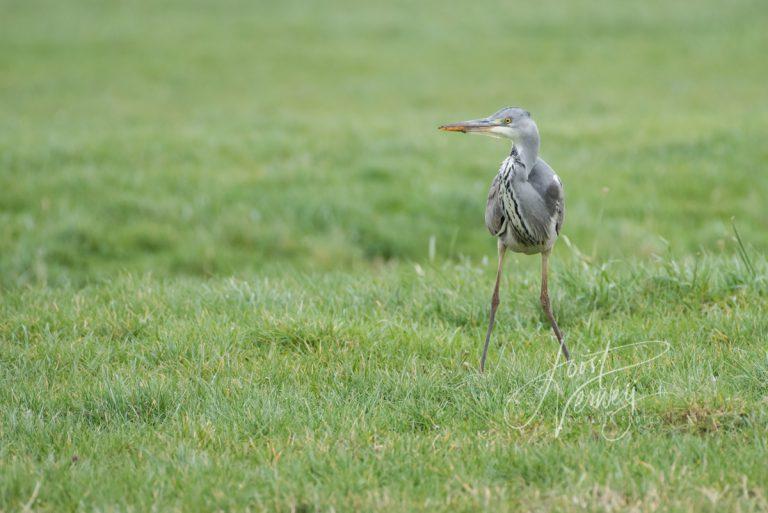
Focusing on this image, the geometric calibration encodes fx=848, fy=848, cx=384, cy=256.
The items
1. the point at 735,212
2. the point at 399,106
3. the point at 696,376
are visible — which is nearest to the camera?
the point at 696,376

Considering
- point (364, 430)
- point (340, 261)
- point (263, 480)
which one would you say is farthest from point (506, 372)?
point (340, 261)

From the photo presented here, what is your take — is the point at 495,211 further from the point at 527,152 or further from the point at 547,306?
the point at 547,306

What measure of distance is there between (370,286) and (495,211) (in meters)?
1.68

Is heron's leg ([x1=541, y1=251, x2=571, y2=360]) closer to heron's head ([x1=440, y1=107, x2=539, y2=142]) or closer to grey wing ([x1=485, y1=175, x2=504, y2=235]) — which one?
grey wing ([x1=485, y1=175, x2=504, y2=235])

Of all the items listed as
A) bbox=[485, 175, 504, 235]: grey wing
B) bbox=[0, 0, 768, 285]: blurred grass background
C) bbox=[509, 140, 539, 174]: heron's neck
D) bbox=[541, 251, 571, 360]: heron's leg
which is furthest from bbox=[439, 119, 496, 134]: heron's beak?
bbox=[0, 0, 768, 285]: blurred grass background

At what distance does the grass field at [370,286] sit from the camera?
3.57 meters

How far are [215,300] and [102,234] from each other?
4359 mm

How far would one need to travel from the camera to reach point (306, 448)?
375 centimetres

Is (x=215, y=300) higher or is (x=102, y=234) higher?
(x=215, y=300)

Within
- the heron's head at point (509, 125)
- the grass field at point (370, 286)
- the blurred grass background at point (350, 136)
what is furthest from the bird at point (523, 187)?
the blurred grass background at point (350, 136)

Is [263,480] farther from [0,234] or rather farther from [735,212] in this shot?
[735,212]

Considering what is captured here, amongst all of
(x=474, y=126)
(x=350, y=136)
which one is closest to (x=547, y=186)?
(x=474, y=126)

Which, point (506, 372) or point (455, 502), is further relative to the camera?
point (506, 372)

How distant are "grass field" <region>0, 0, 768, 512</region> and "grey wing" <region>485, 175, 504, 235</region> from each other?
2.45ft
